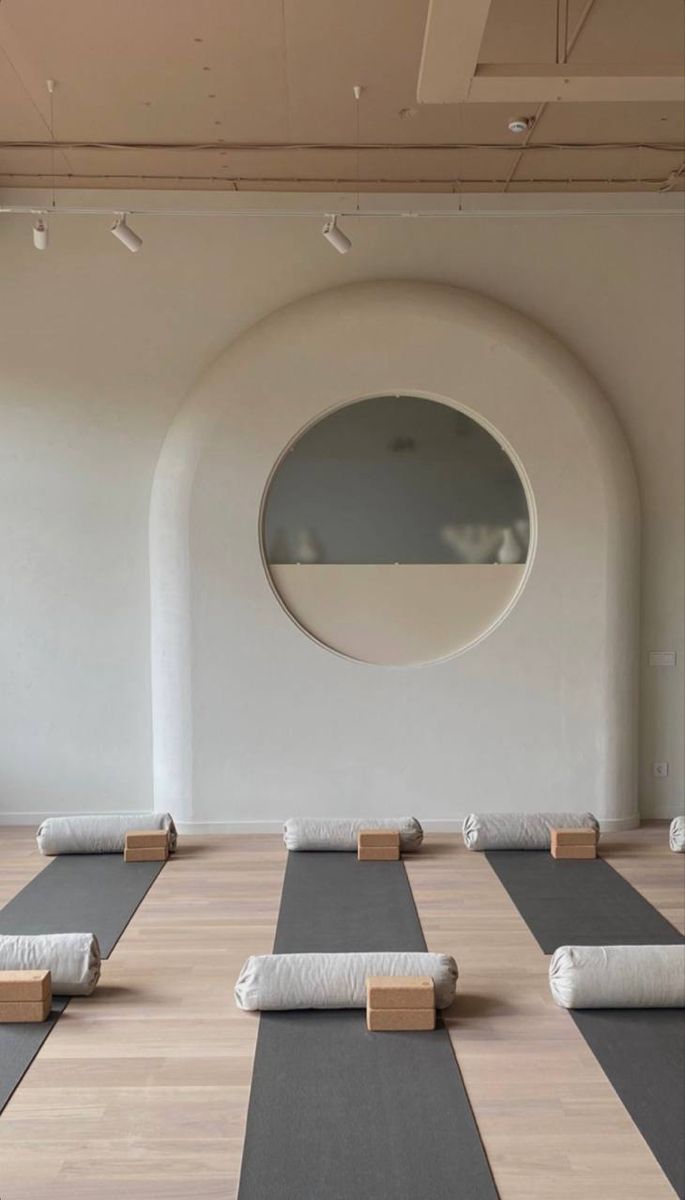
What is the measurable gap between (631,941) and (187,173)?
4.49 m

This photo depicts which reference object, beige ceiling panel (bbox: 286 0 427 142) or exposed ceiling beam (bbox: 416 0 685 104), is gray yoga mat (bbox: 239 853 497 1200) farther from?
beige ceiling panel (bbox: 286 0 427 142)

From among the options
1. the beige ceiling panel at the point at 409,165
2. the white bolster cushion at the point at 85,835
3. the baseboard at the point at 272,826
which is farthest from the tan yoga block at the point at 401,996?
the beige ceiling panel at the point at 409,165

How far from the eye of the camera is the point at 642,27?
471cm

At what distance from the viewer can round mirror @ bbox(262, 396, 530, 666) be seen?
6.76m

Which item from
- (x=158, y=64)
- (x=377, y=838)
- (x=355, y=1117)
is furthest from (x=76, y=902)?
(x=158, y=64)

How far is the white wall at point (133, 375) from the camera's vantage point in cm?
675

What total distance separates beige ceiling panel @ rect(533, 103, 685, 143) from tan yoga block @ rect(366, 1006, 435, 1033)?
13.0 ft

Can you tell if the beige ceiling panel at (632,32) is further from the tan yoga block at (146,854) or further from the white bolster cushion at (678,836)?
the tan yoga block at (146,854)

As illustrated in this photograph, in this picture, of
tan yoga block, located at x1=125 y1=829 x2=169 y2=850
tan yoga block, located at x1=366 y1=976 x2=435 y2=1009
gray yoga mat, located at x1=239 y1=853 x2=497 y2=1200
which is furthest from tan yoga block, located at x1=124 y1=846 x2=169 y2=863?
tan yoga block, located at x1=366 y1=976 x2=435 y2=1009

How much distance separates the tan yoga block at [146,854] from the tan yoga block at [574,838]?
1964 millimetres

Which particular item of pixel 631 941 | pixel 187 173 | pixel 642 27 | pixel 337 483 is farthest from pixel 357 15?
pixel 631 941

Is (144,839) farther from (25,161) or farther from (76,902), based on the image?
(25,161)

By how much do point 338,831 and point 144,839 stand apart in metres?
0.97

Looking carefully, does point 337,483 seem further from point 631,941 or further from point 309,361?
point 631,941
